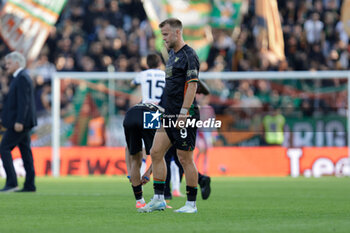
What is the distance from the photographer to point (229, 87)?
22391mm

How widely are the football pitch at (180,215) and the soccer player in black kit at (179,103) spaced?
0.55 meters

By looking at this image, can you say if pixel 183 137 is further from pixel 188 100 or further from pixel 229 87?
pixel 229 87

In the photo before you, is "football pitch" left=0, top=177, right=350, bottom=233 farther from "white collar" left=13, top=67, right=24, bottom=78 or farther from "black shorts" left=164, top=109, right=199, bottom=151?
"white collar" left=13, top=67, right=24, bottom=78

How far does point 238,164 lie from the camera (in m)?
20.9

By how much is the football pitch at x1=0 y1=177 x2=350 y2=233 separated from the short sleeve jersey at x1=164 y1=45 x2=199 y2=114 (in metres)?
1.32

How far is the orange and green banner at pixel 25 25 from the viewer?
22.1 metres

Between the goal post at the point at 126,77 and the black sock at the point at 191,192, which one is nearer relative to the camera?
the black sock at the point at 191,192

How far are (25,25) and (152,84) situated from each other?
1191 centimetres

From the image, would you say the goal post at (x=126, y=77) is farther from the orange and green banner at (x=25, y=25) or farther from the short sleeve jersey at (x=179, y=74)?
the short sleeve jersey at (x=179, y=74)

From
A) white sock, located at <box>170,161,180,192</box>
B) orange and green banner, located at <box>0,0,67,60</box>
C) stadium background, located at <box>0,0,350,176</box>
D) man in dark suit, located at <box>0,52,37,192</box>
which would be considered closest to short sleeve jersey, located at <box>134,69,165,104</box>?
white sock, located at <box>170,161,180,192</box>

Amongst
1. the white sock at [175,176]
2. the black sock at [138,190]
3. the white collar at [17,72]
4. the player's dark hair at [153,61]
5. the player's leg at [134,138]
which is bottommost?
the white sock at [175,176]

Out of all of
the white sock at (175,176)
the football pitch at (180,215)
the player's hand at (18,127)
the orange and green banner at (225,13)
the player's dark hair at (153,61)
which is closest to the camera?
the football pitch at (180,215)

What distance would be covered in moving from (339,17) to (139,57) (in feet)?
23.7

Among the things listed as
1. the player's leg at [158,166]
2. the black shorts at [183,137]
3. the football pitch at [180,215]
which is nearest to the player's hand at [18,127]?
the football pitch at [180,215]
